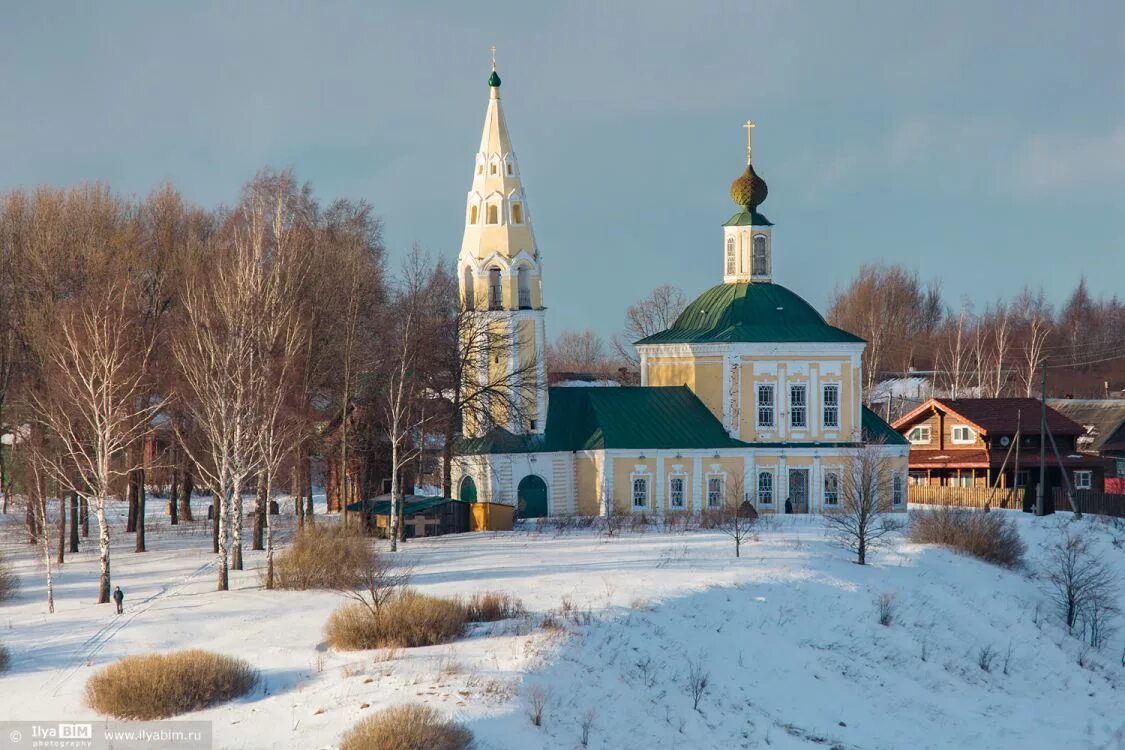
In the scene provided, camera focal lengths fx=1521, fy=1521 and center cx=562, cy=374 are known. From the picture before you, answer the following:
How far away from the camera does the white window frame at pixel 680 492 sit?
4572 centimetres

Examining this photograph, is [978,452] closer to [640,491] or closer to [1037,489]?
[1037,489]

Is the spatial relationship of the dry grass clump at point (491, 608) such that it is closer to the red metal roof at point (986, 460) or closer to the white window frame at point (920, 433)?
the red metal roof at point (986, 460)

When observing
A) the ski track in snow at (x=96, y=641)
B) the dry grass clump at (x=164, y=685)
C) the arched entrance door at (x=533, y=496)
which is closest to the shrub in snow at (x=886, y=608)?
the dry grass clump at (x=164, y=685)

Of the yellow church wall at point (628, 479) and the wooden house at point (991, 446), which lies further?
the wooden house at point (991, 446)

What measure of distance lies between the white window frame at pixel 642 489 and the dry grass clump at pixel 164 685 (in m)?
22.7

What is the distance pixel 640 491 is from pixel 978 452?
45.3 ft

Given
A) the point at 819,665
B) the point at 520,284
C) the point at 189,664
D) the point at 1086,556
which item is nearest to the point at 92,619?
the point at 189,664

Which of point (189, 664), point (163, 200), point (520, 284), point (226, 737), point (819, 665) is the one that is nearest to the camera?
point (226, 737)

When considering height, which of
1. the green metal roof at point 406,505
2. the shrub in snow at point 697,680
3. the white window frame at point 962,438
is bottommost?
the shrub in snow at point 697,680

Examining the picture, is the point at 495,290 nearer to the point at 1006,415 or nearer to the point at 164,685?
the point at 1006,415

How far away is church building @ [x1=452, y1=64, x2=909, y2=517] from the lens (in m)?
44.1

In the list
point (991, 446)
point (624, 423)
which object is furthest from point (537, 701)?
point (991, 446)

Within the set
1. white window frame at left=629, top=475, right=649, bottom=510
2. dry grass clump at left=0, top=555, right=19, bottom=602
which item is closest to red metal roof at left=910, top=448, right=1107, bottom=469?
white window frame at left=629, top=475, right=649, bottom=510

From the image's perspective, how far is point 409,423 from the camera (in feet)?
129
